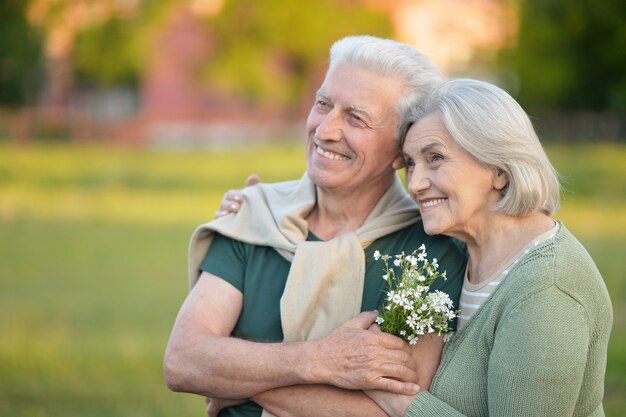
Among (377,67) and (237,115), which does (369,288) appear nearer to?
(377,67)

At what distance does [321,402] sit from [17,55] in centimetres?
4178

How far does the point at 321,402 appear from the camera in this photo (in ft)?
10.9

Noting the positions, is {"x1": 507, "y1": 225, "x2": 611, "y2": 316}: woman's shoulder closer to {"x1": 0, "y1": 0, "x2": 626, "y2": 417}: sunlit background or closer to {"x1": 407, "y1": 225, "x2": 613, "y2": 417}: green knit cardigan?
{"x1": 407, "y1": 225, "x2": 613, "y2": 417}: green knit cardigan

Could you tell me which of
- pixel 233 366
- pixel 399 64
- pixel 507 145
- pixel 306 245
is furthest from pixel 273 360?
pixel 399 64

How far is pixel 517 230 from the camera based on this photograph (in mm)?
3250

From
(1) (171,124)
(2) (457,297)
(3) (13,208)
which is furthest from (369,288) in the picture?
(1) (171,124)

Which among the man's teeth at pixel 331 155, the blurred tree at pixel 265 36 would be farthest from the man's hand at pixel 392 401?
the blurred tree at pixel 265 36

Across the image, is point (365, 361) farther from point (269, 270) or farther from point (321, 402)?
point (269, 270)

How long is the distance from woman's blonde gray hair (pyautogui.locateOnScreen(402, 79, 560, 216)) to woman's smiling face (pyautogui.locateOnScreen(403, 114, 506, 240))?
0.14 ft

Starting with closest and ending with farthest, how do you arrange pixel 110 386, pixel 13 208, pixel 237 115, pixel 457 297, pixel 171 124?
1. pixel 457 297
2. pixel 110 386
3. pixel 13 208
4. pixel 171 124
5. pixel 237 115

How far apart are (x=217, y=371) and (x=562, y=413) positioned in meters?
1.21

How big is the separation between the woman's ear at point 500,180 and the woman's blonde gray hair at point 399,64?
0.54 meters

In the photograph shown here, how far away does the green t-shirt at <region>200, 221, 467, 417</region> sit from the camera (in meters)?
3.61

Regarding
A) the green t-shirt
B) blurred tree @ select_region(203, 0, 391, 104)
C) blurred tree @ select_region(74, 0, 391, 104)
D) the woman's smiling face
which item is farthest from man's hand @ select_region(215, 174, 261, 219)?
blurred tree @ select_region(203, 0, 391, 104)
